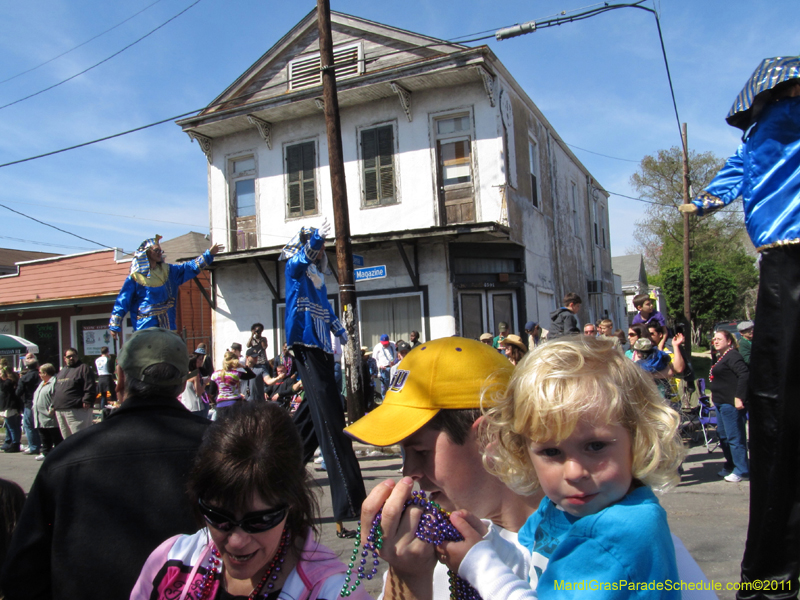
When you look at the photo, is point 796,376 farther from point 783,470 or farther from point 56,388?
point 56,388

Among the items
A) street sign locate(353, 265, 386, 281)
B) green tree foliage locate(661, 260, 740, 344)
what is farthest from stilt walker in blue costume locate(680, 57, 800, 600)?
green tree foliage locate(661, 260, 740, 344)

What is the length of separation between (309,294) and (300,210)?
468 inches

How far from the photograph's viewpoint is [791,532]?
6.31 feet

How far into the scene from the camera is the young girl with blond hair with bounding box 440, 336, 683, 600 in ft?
3.84

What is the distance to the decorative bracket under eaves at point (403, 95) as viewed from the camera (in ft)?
47.7

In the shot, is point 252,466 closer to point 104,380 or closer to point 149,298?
point 149,298

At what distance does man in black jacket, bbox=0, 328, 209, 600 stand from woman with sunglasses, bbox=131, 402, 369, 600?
0.81ft

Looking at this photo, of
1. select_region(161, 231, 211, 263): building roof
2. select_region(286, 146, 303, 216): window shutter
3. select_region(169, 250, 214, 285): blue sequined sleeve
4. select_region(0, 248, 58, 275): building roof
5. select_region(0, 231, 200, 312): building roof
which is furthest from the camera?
select_region(0, 248, 58, 275): building roof

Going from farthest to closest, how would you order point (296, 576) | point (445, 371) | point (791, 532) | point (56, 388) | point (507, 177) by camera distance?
1. point (507, 177)
2. point (56, 388)
3. point (791, 532)
4. point (445, 371)
5. point (296, 576)

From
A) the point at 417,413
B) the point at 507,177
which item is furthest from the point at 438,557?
the point at 507,177

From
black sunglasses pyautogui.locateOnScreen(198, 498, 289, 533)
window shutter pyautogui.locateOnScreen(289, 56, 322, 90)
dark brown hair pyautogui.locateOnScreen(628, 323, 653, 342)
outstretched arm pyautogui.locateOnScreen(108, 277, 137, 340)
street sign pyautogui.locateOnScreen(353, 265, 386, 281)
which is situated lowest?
black sunglasses pyautogui.locateOnScreen(198, 498, 289, 533)

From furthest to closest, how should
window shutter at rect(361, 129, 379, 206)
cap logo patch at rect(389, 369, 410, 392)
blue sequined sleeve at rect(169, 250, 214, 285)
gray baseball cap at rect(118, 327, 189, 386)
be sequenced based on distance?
window shutter at rect(361, 129, 379, 206)
blue sequined sleeve at rect(169, 250, 214, 285)
gray baseball cap at rect(118, 327, 189, 386)
cap logo patch at rect(389, 369, 410, 392)

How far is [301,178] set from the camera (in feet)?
53.6

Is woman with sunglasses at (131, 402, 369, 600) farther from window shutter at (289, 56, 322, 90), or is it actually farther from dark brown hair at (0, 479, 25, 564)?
window shutter at (289, 56, 322, 90)
